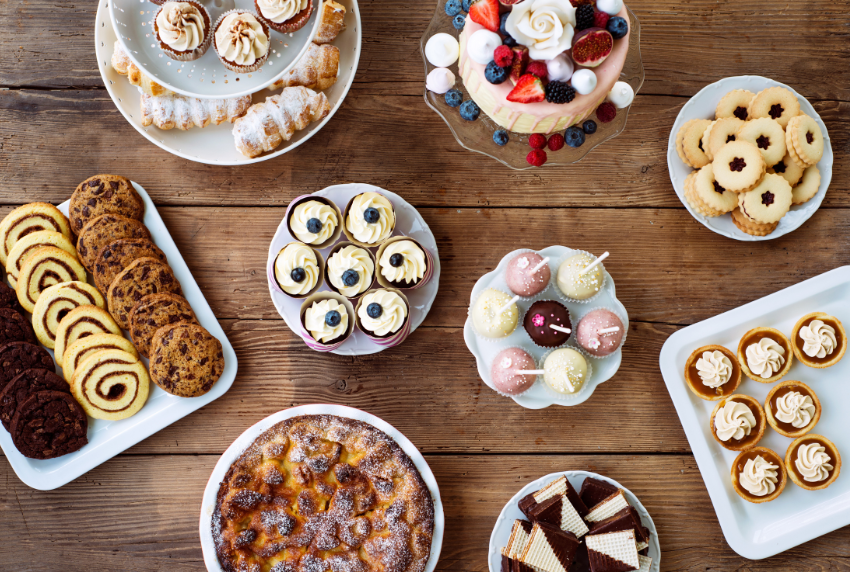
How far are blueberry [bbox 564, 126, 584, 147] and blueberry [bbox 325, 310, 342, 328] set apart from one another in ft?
3.09

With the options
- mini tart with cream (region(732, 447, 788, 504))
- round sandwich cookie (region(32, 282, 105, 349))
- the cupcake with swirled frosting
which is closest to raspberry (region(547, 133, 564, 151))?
the cupcake with swirled frosting

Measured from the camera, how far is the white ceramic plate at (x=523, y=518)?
2.15m

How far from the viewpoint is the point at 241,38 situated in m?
1.67

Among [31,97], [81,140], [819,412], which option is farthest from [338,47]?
[819,412]

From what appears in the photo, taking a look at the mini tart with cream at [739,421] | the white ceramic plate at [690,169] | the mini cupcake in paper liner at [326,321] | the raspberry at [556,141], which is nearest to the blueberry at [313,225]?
the mini cupcake in paper liner at [326,321]

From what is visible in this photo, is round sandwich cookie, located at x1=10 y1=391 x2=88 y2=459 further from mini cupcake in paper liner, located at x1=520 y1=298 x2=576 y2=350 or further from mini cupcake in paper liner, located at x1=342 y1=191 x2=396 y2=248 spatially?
mini cupcake in paper liner, located at x1=520 y1=298 x2=576 y2=350

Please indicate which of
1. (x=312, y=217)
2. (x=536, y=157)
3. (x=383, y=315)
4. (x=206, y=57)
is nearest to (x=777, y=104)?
(x=536, y=157)

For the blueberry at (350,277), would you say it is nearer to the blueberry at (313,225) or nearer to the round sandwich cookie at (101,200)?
the blueberry at (313,225)

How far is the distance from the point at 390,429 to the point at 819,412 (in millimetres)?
1578

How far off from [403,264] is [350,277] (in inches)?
7.4

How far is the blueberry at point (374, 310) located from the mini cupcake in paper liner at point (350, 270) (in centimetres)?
9

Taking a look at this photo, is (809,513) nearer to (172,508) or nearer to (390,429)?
(390,429)

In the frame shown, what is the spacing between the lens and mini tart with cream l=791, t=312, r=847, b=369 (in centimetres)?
219

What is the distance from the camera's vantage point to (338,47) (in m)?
2.14
